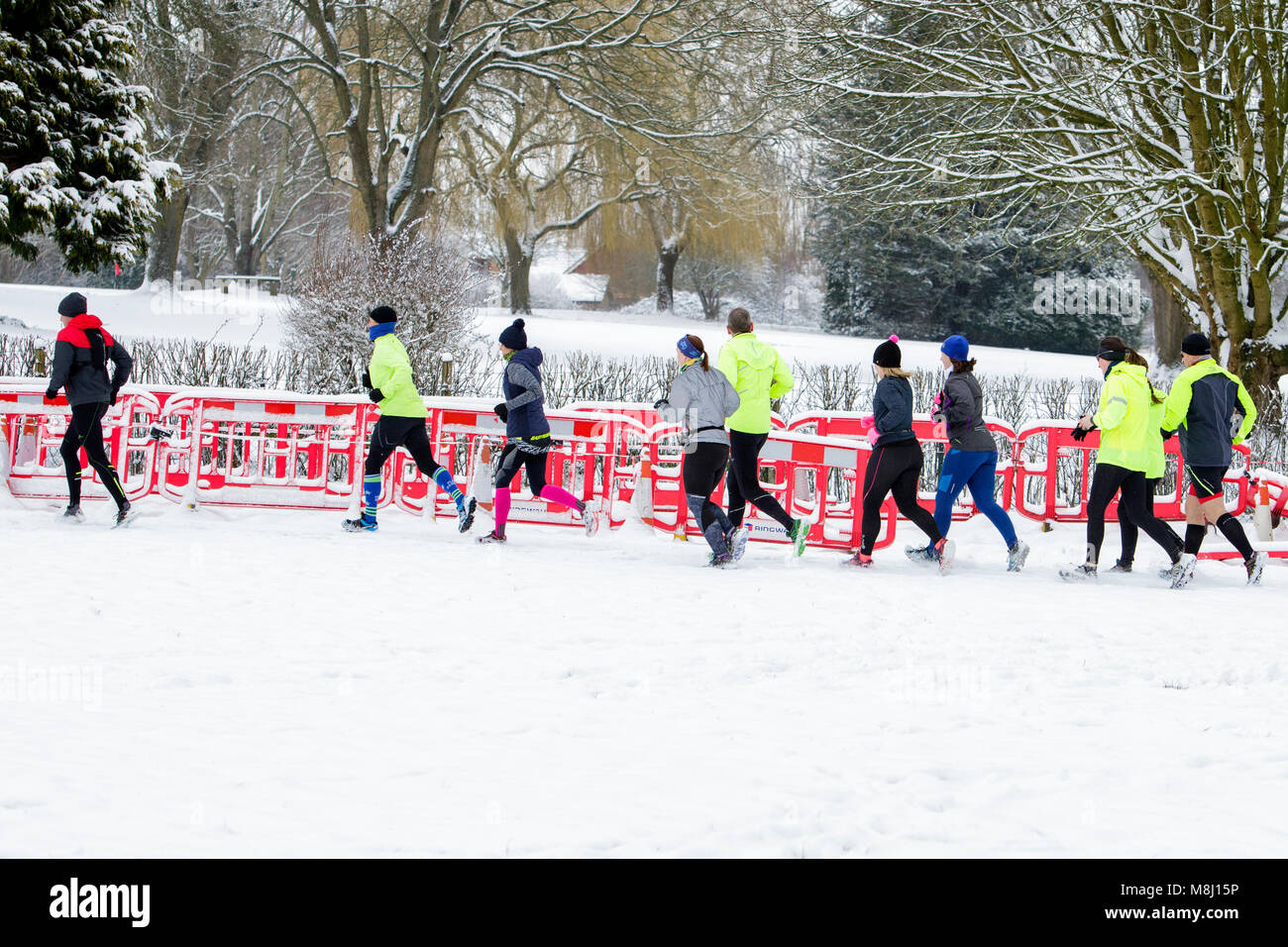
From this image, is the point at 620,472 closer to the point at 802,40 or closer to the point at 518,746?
the point at 518,746

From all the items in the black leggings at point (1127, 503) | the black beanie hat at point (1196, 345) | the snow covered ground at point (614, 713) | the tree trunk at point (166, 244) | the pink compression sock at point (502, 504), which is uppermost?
the tree trunk at point (166, 244)

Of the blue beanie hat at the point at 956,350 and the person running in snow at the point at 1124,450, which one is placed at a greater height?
the blue beanie hat at the point at 956,350

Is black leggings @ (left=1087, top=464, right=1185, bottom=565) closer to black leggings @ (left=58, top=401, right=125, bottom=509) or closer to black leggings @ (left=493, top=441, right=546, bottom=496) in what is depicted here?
black leggings @ (left=493, top=441, right=546, bottom=496)

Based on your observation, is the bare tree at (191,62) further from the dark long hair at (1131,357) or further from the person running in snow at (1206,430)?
the person running in snow at (1206,430)

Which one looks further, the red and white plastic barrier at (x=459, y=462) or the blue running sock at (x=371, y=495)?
the red and white plastic barrier at (x=459, y=462)

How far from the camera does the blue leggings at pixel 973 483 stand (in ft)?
29.3

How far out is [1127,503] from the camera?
8648mm

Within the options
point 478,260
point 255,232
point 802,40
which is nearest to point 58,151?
point 802,40

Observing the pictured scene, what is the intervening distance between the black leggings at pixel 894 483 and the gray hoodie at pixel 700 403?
3.63 feet

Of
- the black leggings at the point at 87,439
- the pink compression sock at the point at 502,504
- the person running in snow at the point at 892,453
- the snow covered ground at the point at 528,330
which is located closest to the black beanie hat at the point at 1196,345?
the person running in snow at the point at 892,453

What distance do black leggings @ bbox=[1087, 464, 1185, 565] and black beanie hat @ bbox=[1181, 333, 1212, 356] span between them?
0.92 m

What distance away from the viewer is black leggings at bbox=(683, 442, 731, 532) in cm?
856

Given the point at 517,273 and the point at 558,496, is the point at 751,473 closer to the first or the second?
the point at 558,496

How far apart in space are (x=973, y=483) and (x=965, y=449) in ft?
0.98
